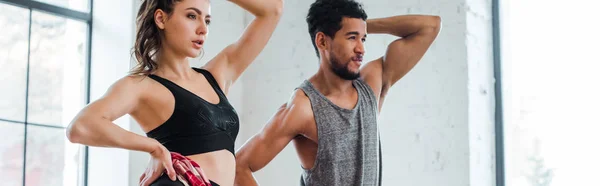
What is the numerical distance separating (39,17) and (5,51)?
228 millimetres

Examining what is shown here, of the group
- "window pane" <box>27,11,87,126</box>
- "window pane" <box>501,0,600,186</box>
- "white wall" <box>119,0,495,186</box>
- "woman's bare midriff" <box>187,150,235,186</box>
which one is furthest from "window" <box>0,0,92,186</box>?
"window pane" <box>501,0,600,186</box>

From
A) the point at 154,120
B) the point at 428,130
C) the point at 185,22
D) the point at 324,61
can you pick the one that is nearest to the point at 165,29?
the point at 185,22

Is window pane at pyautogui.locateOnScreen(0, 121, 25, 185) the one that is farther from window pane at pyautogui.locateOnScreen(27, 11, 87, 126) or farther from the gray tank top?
the gray tank top

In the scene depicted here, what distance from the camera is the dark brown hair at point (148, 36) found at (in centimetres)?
244

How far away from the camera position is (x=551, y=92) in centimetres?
393

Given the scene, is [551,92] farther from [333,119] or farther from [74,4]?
[74,4]

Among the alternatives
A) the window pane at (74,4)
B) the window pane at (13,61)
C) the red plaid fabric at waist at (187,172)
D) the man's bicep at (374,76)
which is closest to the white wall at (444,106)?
the man's bicep at (374,76)

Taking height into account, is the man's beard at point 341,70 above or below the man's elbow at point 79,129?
above

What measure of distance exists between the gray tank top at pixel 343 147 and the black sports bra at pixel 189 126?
50cm

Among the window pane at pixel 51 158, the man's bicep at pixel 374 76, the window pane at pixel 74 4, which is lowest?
the window pane at pixel 51 158

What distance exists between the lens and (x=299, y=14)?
14.3 feet

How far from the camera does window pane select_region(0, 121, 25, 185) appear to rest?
142 inches

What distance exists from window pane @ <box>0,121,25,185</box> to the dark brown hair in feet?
4.64

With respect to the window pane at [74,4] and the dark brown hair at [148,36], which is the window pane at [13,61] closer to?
the window pane at [74,4]
